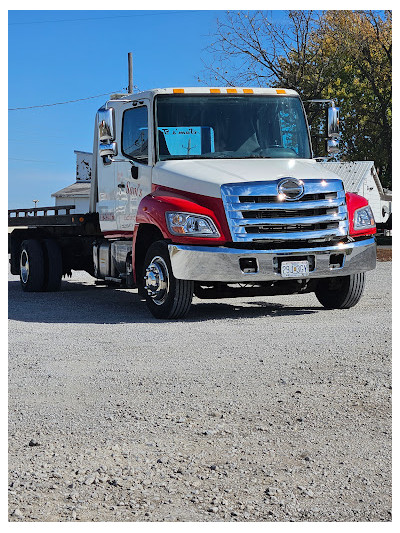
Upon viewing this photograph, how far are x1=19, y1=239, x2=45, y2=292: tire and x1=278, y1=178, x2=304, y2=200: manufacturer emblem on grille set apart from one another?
19.9 feet

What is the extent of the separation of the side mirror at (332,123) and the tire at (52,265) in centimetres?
563

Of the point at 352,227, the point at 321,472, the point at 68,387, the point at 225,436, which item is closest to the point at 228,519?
the point at 321,472

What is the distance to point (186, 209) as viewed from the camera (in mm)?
10672

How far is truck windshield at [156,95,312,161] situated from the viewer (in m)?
11.5

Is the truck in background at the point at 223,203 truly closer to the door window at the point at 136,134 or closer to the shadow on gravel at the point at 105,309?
the door window at the point at 136,134

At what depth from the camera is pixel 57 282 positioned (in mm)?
15453

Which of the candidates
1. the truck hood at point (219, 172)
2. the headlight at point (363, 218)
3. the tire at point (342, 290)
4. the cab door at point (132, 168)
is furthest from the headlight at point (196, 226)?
the tire at point (342, 290)

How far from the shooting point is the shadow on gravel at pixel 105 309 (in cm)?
1162

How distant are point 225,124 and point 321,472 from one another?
7.44m

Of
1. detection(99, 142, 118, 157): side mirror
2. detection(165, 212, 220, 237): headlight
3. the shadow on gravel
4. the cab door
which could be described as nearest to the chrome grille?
detection(165, 212, 220, 237): headlight

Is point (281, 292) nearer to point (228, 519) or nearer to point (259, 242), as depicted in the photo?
point (259, 242)

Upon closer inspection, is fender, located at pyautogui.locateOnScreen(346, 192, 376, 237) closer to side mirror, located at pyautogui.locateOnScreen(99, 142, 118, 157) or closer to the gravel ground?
the gravel ground

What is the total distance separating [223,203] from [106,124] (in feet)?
6.87

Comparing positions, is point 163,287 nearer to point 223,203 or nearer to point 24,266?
point 223,203
